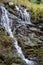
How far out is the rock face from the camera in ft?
42.4

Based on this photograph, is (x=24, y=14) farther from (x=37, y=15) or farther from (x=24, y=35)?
(x=24, y=35)

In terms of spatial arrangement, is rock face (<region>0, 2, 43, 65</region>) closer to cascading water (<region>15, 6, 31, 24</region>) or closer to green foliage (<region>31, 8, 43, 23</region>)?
cascading water (<region>15, 6, 31, 24</region>)

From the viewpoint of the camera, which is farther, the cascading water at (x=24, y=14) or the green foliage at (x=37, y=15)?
the green foliage at (x=37, y=15)

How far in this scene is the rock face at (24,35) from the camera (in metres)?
12.9

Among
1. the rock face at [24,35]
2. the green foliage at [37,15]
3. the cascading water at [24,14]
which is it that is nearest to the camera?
the rock face at [24,35]

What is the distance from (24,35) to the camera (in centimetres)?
1648

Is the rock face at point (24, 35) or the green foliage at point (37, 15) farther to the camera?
the green foliage at point (37, 15)

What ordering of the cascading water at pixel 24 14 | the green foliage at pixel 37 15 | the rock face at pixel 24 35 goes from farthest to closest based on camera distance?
1. the green foliage at pixel 37 15
2. the cascading water at pixel 24 14
3. the rock face at pixel 24 35

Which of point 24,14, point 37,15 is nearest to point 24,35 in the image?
point 24,14

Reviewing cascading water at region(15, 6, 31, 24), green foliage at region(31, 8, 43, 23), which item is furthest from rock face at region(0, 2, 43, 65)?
green foliage at region(31, 8, 43, 23)

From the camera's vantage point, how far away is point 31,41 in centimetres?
1578

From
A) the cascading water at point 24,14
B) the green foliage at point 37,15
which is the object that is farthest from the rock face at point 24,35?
the green foliage at point 37,15

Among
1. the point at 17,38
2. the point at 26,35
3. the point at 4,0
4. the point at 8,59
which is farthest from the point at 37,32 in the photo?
the point at 8,59

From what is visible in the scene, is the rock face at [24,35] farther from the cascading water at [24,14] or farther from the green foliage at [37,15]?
the green foliage at [37,15]
